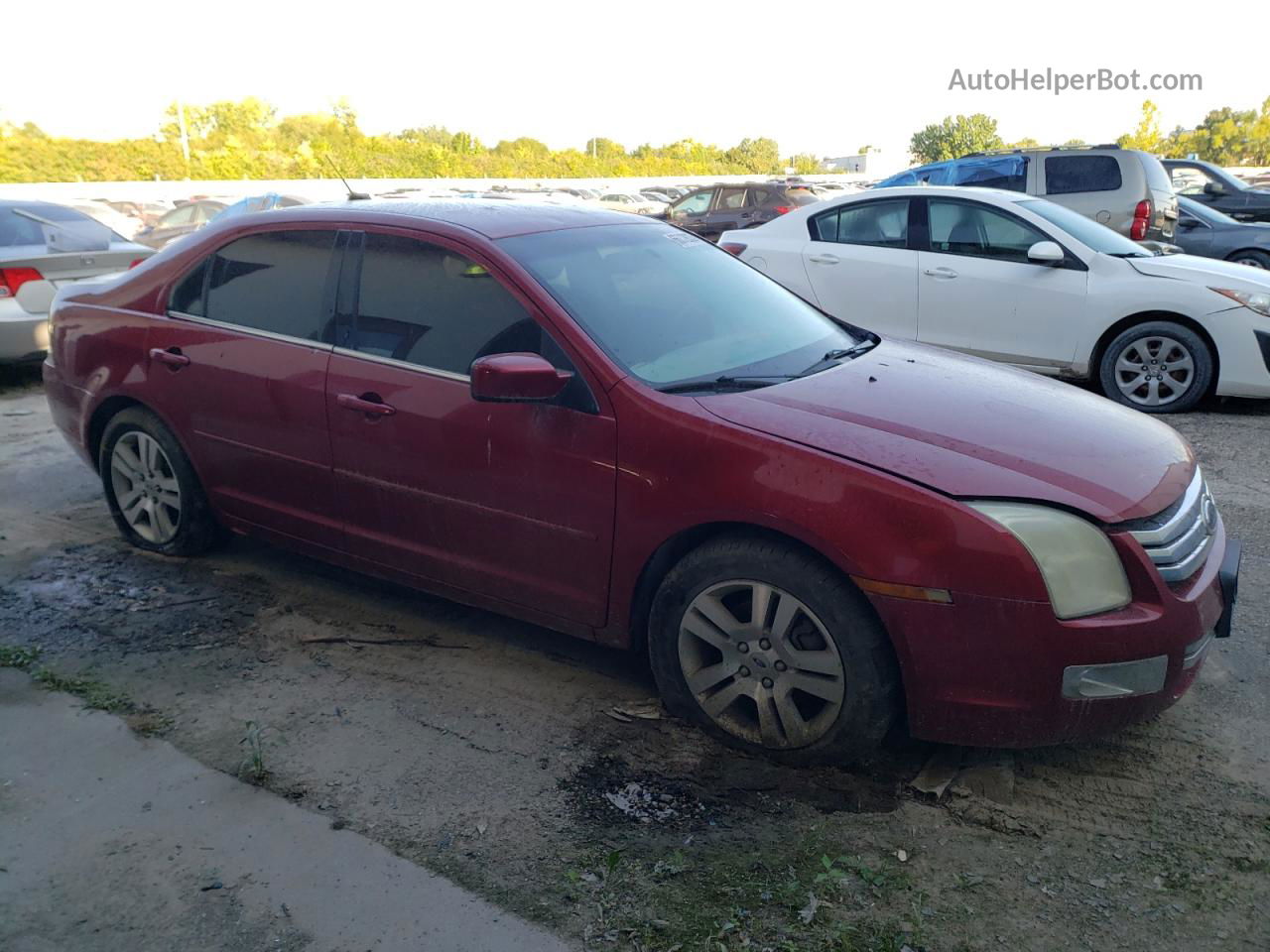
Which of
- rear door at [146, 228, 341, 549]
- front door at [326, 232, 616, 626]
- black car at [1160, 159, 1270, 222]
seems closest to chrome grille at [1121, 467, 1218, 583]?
front door at [326, 232, 616, 626]

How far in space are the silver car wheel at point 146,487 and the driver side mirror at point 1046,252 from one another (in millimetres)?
5794

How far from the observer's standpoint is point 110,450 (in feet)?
16.1

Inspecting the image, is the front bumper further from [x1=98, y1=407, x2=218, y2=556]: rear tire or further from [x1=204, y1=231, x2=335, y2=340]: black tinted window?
[x1=98, y1=407, x2=218, y2=556]: rear tire

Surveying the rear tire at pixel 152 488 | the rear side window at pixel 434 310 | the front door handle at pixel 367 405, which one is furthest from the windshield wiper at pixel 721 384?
the rear tire at pixel 152 488

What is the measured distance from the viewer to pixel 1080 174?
11484 millimetres

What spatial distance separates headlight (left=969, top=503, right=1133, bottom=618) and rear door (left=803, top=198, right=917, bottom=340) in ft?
18.1

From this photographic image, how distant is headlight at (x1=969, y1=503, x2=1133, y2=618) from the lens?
282cm

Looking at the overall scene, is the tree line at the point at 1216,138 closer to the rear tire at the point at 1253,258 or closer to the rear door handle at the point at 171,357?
the rear tire at the point at 1253,258

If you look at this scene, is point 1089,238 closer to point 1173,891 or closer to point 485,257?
point 485,257

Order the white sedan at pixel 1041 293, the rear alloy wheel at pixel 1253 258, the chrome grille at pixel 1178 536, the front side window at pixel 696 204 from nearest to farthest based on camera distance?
the chrome grille at pixel 1178 536 < the white sedan at pixel 1041 293 < the rear alloy wheel at pixel 1253 258 < the front side window at pixel 696 204

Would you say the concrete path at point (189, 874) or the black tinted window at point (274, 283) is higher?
the black tinted window at point (274, 283)

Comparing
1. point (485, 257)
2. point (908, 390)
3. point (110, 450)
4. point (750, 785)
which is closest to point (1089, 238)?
point (908, 390)

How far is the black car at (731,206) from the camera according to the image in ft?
61.5

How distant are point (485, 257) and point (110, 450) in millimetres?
2304
